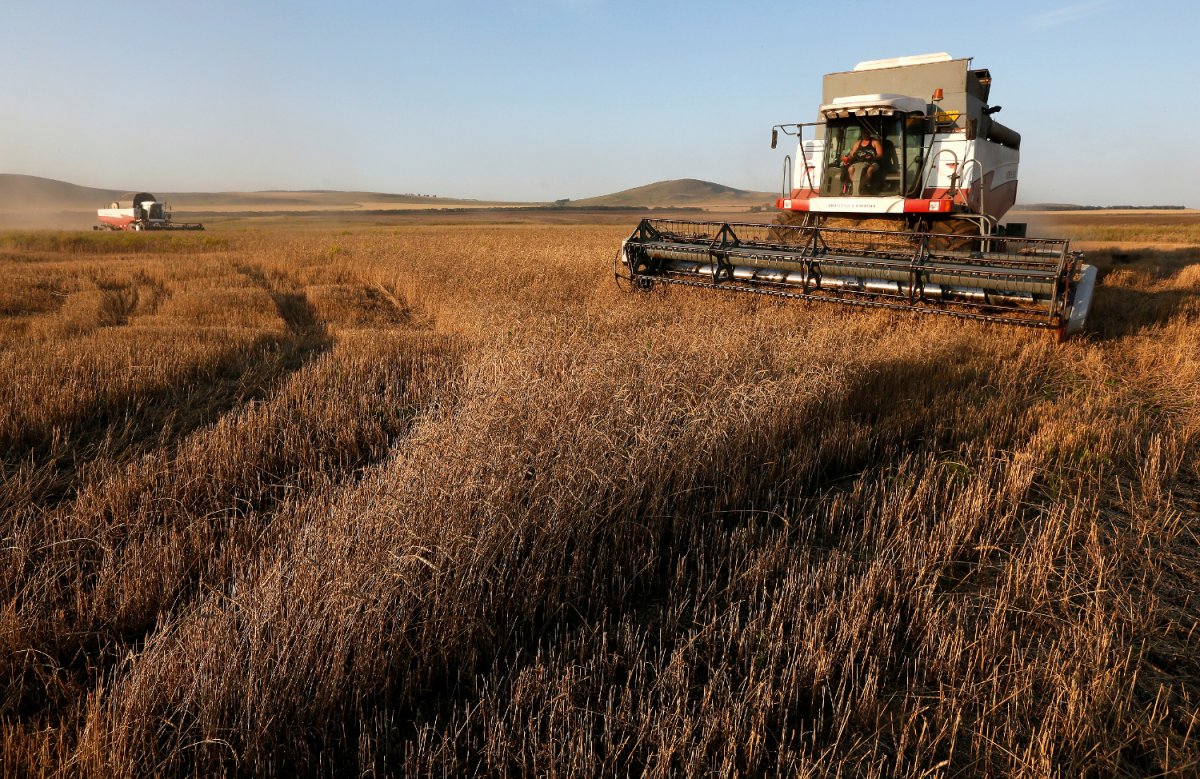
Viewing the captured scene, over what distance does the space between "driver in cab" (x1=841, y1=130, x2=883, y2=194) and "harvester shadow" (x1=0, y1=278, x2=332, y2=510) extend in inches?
292

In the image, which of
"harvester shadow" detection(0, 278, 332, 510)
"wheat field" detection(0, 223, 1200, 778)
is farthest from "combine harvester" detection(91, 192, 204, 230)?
"wheat field" detection(0, 223, 1200, 778)

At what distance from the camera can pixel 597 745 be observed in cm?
212

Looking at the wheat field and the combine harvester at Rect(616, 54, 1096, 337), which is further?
the combine harvester at Rect(616, 54, 1096, 337)

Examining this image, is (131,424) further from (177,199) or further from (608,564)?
(177,199)

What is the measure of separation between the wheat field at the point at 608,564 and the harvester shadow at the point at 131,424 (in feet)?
0.13

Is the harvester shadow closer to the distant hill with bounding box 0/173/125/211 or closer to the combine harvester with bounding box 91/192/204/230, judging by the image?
the combine harvester with bounding box 91/192/204/230

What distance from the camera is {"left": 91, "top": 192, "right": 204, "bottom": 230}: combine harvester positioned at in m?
36.2

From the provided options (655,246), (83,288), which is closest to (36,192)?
(83,288)

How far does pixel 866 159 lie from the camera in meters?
9.79

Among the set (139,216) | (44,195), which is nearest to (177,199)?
(44,195)

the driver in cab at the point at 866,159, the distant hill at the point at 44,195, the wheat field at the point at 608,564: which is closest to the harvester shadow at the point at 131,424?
the wheat field at the point at 608,564

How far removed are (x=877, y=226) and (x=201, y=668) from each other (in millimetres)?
9472

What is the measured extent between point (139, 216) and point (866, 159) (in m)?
39.0

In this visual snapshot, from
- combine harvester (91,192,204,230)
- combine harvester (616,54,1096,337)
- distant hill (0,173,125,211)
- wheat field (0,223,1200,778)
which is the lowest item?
wheat field (0,223,1200,778)
